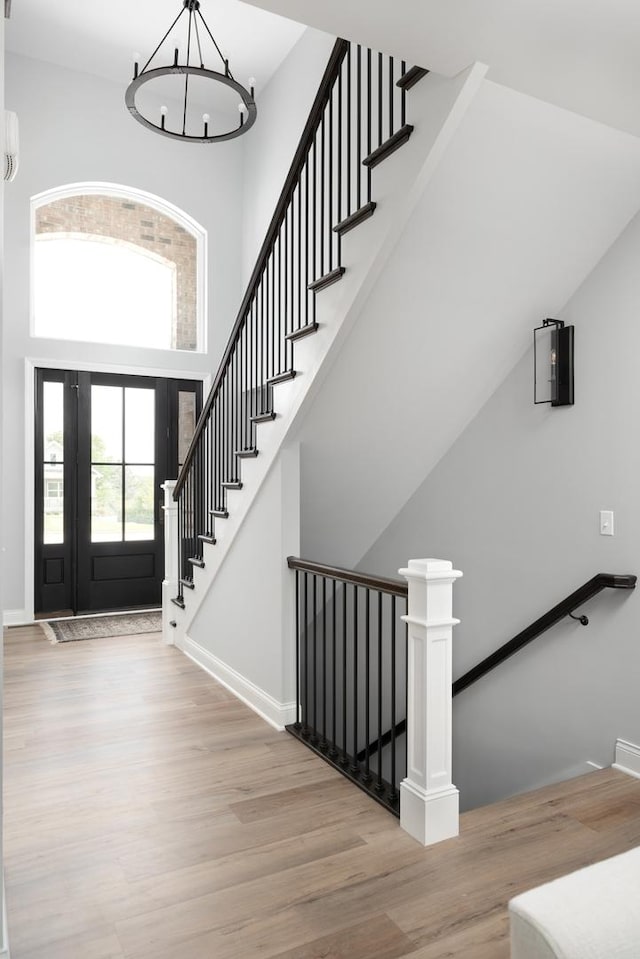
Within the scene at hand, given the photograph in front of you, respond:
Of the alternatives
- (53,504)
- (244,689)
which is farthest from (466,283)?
(53,504)

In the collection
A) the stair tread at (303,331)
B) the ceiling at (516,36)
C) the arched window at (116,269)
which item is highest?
the arched window at (116,269)

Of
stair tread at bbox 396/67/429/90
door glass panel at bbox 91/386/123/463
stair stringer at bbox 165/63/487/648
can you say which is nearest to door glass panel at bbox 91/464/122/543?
door glass panel at bbox 91/386/123/463

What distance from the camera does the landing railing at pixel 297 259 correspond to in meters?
2.68

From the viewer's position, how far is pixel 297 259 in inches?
161

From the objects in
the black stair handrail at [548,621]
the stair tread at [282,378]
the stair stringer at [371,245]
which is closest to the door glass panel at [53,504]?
the stair stringer at [371,245]

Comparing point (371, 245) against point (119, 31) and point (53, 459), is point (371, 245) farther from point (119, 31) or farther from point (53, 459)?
point (119, 31)

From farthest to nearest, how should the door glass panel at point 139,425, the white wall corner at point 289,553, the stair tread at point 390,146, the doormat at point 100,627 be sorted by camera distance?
1. the door glass panel at point 139,425
2. the doormat at point 100,627
3. the white wall corner at point 289,553
4. the stair tread at point 390,146

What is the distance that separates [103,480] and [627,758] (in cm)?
493

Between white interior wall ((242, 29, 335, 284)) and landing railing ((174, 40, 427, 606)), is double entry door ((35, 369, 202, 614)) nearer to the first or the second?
landing railing ((174, 40, 427, 606))

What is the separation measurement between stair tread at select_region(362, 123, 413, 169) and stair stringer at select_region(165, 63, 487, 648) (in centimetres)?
2

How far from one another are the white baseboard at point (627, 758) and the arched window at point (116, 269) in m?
5.31

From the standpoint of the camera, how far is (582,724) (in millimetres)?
2979

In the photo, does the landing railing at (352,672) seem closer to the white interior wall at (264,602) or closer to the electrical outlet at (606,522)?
the white interior wall at (264,602)

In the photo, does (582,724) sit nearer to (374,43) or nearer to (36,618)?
(374,43)
